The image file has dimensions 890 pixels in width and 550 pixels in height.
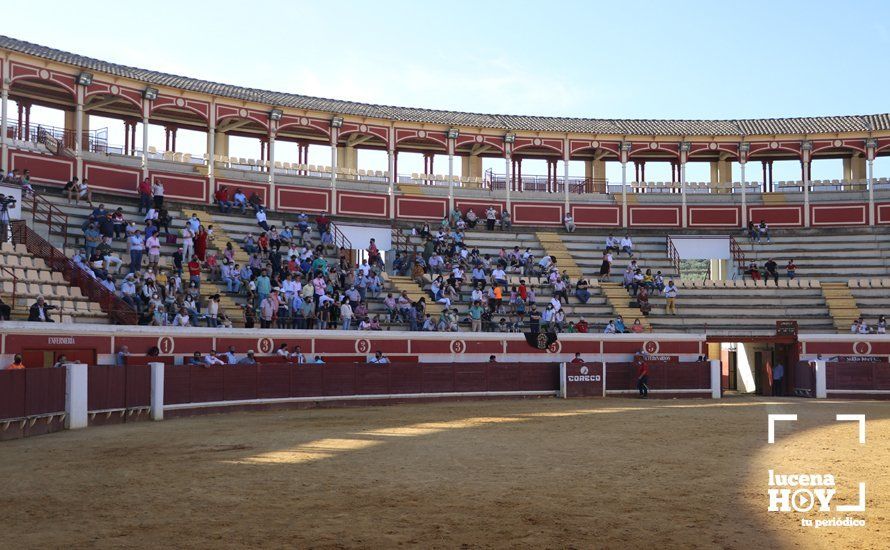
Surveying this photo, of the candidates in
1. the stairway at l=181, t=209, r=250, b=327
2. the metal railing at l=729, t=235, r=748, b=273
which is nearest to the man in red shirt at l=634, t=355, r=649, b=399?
the metal railing at l=729, t=235, r=748, b=273

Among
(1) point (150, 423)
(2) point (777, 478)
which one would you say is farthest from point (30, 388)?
(2) point (777, 478)

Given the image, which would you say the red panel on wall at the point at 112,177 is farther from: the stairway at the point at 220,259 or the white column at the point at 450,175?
the white column at the point at 450,175

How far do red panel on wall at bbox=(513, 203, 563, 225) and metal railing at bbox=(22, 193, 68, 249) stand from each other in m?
17.6

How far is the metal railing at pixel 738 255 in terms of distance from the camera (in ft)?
116

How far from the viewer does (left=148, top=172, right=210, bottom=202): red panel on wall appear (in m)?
31.8

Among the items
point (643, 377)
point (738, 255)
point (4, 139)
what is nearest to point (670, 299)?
point (643, 377)

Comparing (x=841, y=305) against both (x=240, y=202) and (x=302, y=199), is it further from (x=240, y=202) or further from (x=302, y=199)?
(x=240, y=202)

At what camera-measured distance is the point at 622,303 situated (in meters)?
31.2

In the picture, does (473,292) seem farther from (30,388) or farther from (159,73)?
(30,388)

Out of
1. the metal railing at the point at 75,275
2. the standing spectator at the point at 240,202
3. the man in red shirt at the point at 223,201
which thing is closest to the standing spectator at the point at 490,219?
the standing spectator at the point at 240,202

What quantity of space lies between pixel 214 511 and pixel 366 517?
134 cm

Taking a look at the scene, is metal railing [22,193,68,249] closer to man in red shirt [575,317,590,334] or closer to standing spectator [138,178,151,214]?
standing spectator [138,178,151,214]

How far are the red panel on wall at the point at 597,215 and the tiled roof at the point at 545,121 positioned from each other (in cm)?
304

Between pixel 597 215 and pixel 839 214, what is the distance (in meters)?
9.20
